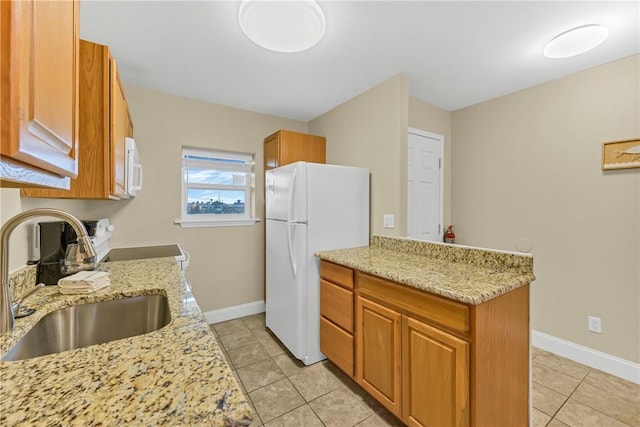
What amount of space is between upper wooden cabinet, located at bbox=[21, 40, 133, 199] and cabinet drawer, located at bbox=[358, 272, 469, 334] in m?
1.55

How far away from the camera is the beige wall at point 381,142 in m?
2.29

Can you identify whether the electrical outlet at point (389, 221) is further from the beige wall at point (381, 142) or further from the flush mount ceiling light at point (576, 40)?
the flush mount ceiling light at point (576, 40)

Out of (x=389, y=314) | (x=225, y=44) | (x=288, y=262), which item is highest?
(x=225, y=44)

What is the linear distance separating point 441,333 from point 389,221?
3.91 feet

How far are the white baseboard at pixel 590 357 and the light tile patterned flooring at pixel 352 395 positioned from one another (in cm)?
5

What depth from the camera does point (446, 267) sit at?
5.61ft

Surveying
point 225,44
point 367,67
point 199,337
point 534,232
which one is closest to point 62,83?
point 199,337

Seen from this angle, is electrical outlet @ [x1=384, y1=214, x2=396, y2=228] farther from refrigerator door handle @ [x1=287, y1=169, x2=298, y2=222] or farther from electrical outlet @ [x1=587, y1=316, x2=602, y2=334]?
electrical outlet @ [x1=587, y1=316, x2=602, y2=334]

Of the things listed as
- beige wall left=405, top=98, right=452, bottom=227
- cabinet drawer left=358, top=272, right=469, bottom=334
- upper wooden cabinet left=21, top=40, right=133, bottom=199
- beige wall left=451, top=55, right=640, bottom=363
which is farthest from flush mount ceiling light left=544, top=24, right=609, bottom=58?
upper wooden cabinet left=21, top=40, right=133, bottom=199

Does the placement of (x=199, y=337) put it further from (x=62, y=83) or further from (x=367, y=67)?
(x=367, y=67)

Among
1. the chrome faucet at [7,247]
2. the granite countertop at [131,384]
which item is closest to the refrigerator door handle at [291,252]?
the granite countertop at [131,384]

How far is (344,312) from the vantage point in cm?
197

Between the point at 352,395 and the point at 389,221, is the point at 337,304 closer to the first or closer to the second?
the point at 352,395

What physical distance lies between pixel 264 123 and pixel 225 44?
138 centimetres
